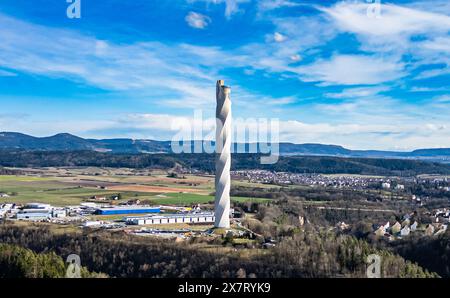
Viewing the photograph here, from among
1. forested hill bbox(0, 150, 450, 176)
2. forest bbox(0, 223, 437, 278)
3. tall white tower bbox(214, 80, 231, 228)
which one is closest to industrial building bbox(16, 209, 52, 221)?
forest bbox(0, 223, 437, 278)

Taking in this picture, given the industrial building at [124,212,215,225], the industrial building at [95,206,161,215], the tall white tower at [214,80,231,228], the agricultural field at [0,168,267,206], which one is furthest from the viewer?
the agricultural field at [0,168,267,206]

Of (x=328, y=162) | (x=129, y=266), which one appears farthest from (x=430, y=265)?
(x=328, y=162)

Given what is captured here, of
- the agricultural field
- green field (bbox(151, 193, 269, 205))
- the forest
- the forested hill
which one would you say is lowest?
the forest

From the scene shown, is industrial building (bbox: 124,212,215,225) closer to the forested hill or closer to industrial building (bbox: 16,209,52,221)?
industrial building (bbox: 16,209,52,221)

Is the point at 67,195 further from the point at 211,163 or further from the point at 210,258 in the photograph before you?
the point at 211,163

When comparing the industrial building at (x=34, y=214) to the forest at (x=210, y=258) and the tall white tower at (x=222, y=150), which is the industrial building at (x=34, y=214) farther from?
the tall white tower at (x=222, y=150)

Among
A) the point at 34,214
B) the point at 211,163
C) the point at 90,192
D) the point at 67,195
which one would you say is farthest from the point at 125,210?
the point at 211,163
